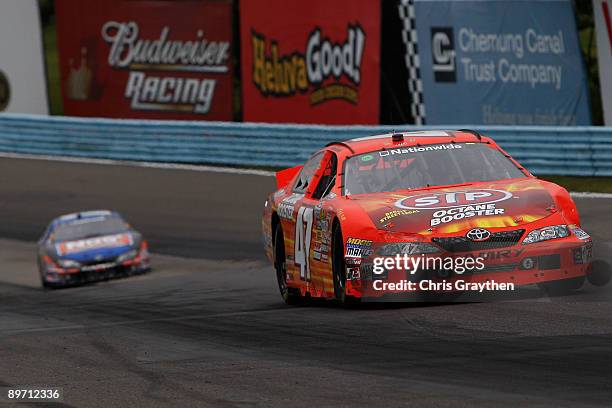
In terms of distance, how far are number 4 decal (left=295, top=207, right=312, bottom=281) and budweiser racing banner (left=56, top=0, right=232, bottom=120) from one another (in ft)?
65.2

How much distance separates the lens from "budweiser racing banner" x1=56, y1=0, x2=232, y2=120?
31.2 m

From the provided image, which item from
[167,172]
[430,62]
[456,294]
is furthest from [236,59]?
[456,294]

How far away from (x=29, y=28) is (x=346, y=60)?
1273 cm

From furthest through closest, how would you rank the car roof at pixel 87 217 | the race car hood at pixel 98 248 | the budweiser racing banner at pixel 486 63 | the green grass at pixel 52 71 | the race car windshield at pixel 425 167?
the green grass at pixel 52 71
the budweiser racing banner at pixel 486 63
the car roof at pixel 87 217
the race car hood at pixel 98 248
the race car windshield at pixel 425 167

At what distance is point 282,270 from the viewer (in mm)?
12016

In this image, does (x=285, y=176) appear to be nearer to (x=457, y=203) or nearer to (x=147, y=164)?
(x=457, y=203)

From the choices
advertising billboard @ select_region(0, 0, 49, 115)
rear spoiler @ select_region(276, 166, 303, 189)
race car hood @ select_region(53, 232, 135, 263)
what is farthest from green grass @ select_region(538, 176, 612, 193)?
advertising billboard @ select_region(0, 0, 49, 115)

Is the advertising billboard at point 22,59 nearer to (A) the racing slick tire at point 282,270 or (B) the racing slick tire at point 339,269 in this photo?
(A) the racing slick tire at point 282,270

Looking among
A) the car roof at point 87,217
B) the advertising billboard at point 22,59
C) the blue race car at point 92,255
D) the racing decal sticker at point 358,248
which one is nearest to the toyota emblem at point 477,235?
the racing decal sticker at point 358,248

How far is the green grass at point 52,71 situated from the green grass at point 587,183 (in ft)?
61.5

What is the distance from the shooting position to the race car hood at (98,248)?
800 inches

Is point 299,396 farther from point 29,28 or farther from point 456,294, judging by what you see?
point 29,28

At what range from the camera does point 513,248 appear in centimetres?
930

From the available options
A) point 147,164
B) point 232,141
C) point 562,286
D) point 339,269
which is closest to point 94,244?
point 232,141
